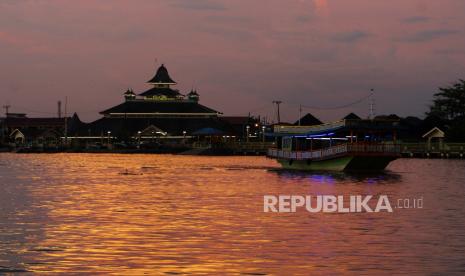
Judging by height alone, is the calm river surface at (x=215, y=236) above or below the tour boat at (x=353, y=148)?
below

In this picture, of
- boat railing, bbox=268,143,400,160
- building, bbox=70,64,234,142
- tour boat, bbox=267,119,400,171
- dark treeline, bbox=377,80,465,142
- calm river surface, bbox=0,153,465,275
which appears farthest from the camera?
building, bbox=70,64,234,142

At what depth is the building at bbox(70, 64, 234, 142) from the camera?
185 meters

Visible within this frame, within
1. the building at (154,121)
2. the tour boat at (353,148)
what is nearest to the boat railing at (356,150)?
the tour boat at (353,148)

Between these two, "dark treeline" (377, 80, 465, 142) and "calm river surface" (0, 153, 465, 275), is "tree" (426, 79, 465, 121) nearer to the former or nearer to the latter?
"dark treeline" (377, 80, 465, 142)

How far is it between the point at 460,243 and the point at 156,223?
1118cm

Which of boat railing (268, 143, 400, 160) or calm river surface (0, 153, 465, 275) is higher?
boat railing (268, 143, 400, 160)

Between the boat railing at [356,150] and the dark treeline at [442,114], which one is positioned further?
the dark treeline at [442,114]

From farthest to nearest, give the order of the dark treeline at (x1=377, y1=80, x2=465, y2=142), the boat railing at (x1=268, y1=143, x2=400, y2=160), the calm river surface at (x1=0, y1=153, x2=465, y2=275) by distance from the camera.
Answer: the dark treeline at (x1=377, y1=80, x2=465, y2=142) → the boat railing at (x1=268, y1=143, x2=400, y2=160) → the calm river surface at (x1=0, y1=153, x2=465, y2=275)

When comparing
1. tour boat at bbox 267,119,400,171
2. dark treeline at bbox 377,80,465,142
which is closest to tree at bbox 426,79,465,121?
dark treeline at bbox 377,80,465,142

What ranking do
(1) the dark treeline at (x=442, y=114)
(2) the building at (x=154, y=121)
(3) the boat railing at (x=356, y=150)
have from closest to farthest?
(3) the boat railing at (x=356, y=150)
(1) the dark treeline at (x=442, y=114)
(2) the building at (x=154, y=121)

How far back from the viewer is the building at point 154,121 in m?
185

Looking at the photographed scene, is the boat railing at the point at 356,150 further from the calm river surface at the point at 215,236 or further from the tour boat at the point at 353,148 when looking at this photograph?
the calm river surface at the point at 215,236

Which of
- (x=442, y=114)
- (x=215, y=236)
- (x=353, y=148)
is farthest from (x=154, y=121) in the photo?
(x=215, y=236)

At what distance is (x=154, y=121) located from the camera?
18938 centimetres
